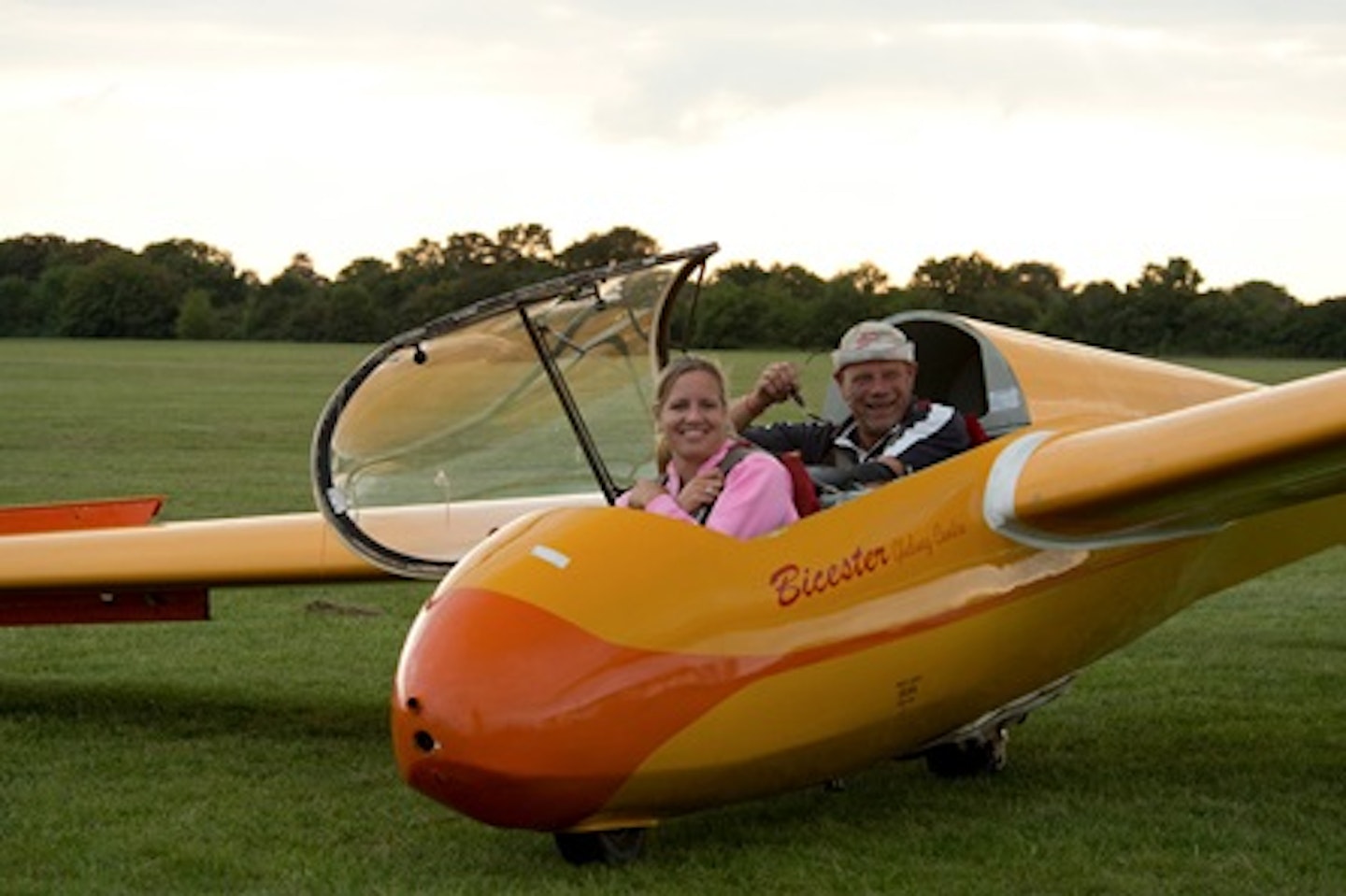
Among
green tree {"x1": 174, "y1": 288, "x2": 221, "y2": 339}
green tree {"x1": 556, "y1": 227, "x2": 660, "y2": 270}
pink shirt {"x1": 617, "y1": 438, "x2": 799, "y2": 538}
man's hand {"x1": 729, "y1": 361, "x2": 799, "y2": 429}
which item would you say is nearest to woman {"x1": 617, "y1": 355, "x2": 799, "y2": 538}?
pink shirt {"x1": 617, "y1": 438, "x2": 799, "y2": 538}

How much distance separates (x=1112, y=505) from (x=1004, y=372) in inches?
50.3

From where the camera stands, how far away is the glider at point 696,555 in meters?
5.92

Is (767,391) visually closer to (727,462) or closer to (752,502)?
(727,462)

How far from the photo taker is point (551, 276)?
519 inches

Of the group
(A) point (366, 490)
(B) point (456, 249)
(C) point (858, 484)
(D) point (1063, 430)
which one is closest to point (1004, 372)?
(D) point (1063, 430)

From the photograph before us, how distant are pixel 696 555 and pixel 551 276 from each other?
7.21 metres

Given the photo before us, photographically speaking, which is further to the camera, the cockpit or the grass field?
the cockpit

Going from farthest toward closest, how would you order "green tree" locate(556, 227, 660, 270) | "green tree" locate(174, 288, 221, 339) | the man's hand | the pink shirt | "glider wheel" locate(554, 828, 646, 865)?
"green tree" locate(174, 288, 221, 339)
"green tree" locate(556, 227, 660, 270)
the man's hand
the pink shirt
"glider wheel" locate(554, 828, 646, 865)

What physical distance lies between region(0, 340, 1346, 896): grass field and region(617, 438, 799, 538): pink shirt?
103 cm

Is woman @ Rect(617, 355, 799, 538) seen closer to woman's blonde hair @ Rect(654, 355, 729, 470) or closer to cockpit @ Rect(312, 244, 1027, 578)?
woman's blonde hair @ Rect(654, 355, 729, 470)

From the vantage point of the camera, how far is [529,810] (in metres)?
5.94

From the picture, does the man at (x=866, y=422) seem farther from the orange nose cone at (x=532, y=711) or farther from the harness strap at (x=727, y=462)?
the orange nose cone at (x=532, y=711)

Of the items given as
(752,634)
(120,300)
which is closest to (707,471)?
(752,634)

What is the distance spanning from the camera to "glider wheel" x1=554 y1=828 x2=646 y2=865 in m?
6.23
